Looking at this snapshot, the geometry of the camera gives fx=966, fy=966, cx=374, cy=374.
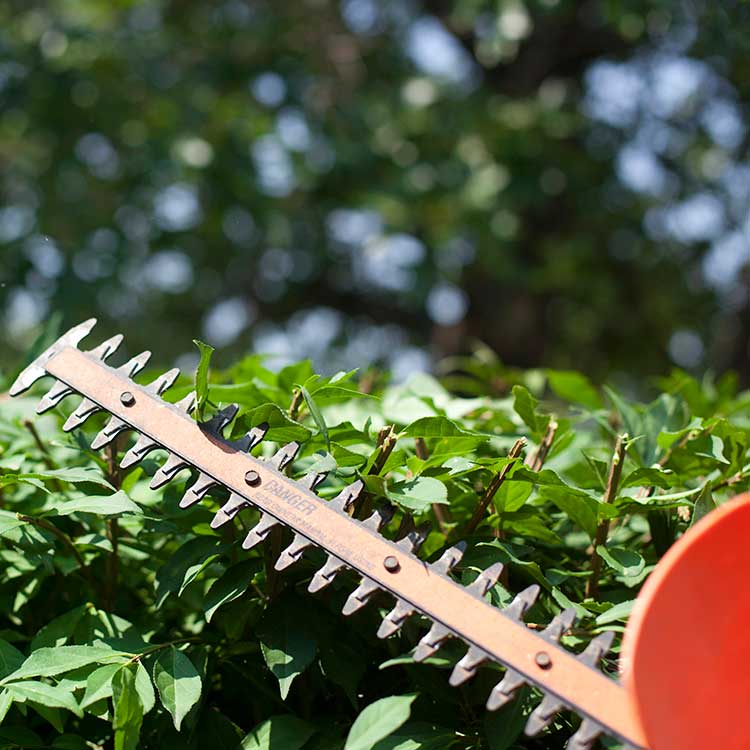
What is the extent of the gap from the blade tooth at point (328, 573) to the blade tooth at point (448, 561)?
0.07m

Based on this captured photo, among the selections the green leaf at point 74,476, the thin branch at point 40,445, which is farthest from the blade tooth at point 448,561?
the thin branch at point 40,445

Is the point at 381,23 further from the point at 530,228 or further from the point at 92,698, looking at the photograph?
the point at 92,698

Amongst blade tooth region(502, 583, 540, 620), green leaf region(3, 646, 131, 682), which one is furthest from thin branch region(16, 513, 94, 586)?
blade tooth region(502, 583, 540, 620)

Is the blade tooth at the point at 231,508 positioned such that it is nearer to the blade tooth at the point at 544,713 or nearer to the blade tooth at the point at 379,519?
the blade tooth at the point at 379,519

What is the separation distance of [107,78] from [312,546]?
5.63 meters

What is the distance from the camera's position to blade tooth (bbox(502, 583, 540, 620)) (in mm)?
741

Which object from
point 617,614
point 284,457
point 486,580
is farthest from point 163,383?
point 617,614

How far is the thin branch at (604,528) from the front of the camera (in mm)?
916

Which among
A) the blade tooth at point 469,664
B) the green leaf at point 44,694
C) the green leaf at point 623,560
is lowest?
the green leaf at point 44,694

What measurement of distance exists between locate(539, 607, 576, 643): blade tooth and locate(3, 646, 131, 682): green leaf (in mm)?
373

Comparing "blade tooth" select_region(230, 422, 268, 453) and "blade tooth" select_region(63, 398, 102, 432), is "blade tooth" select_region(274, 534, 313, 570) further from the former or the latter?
"blade tooth" select_region(63, 398, 102, 432)

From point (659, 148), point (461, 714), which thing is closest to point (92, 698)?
point (461, 714)

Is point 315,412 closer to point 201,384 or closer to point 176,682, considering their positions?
point 201,384

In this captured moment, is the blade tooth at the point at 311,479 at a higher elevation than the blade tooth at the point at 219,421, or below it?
below
